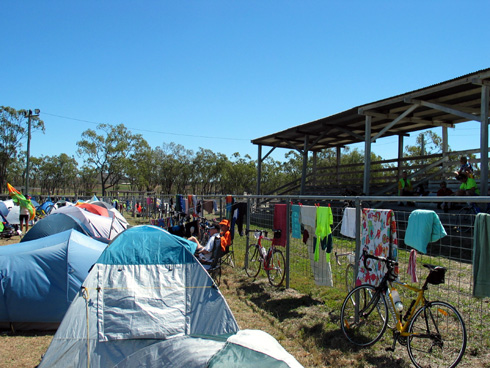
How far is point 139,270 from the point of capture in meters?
4.16

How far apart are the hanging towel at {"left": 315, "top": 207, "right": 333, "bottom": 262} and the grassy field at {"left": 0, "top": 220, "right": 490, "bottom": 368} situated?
1099 mm

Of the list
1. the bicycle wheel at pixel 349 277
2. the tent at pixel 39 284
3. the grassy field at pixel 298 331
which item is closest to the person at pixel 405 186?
the grassy field at pixel 298 331

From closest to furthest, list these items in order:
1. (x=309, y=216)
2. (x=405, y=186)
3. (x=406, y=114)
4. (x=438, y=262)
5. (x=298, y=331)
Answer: (x=298, y=331) → (x=438, y=262) → (x=309, y=216) → (x=406, y=114) → (x=405, y=186)

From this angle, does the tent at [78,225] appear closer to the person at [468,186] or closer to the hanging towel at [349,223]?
the hanging towel at [349,223]

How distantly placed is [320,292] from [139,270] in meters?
3.36

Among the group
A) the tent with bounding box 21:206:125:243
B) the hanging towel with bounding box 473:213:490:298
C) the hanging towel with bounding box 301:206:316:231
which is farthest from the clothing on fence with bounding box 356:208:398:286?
the tent with bounding box 21:206:125:243

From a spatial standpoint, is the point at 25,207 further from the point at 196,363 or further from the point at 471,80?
the point at 471,80

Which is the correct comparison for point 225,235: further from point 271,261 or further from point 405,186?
point 405,186

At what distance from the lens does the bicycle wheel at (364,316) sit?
4121 mm

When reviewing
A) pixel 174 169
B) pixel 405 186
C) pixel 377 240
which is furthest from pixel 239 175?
pixel 377 240

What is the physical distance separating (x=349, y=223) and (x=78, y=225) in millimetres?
8063

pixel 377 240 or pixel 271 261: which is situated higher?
pixel 377 240

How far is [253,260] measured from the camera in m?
7.99

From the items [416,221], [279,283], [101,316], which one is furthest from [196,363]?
[279,283]
